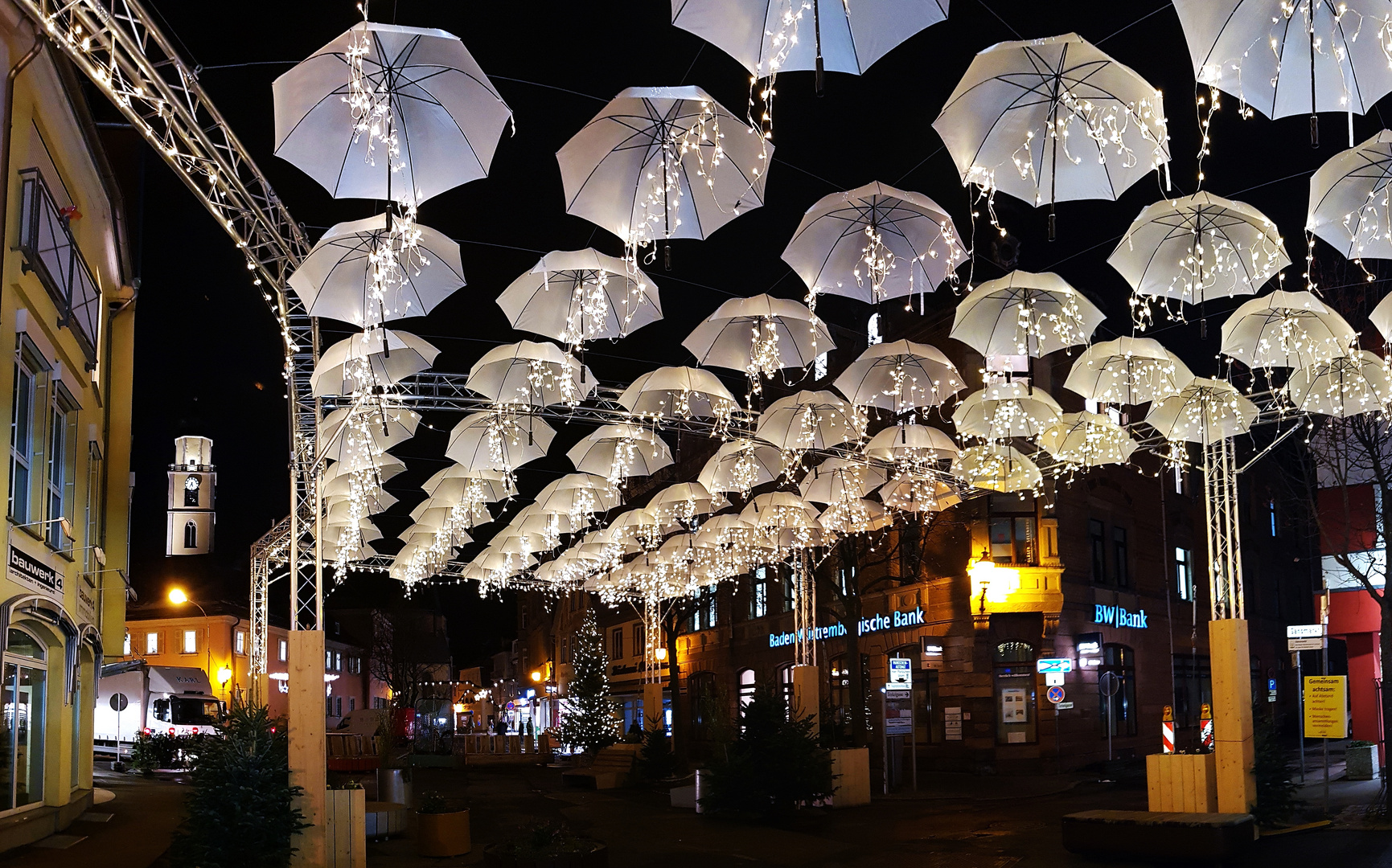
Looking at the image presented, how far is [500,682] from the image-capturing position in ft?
329

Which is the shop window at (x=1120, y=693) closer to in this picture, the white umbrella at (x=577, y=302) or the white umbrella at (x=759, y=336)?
the white umbrella at (x=759, y=336)

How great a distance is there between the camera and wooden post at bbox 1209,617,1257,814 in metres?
16.3

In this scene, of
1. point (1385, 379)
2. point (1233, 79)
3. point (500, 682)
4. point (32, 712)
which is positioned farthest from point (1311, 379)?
point (500, 682)

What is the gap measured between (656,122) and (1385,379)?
37.4 ft

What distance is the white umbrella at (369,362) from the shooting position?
16641 millimetres

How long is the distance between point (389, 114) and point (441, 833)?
34.4ft

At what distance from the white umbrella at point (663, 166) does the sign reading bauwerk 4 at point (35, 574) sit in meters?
8.06

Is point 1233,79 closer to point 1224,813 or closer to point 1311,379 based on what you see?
point 1311,379

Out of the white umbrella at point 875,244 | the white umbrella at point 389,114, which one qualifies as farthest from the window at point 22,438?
the white umbrella at point 875,244

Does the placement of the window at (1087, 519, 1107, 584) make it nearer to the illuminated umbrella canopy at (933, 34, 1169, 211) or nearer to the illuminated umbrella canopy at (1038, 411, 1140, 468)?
the illuminated umbrella canopy at (1038, 411, 1140, 468)

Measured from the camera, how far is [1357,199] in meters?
11.7

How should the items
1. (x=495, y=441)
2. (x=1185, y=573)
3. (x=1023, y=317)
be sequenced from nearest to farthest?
1. (x=1023, y=317)
2. (x=495, y=441)
3. (x=1185, y=573)

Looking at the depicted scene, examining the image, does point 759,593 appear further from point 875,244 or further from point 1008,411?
point 875,244

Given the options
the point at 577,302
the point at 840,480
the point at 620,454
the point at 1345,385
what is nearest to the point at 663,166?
the point at 577,302
